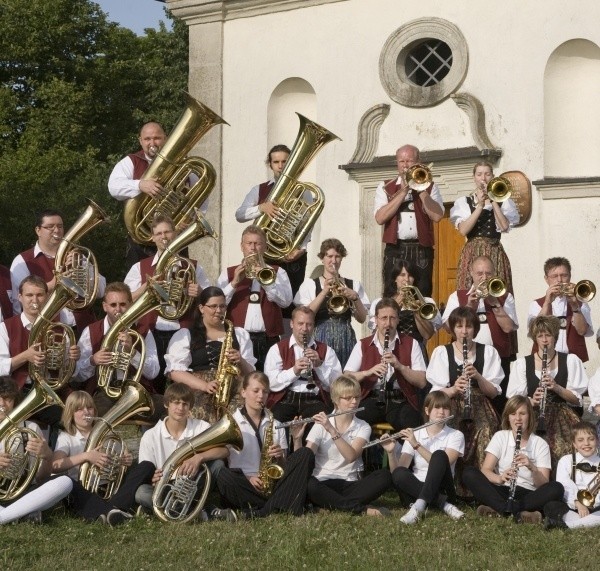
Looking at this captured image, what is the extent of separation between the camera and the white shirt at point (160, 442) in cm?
857

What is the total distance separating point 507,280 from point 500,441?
2.55 metres

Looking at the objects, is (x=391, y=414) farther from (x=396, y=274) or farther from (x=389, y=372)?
(x=396, y=274)

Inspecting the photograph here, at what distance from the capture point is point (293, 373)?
924 cm

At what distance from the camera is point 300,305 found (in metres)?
10.1

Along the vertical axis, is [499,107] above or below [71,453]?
above

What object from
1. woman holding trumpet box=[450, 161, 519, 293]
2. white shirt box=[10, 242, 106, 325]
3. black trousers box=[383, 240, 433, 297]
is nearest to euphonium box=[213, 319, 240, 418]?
white shirt box=[10, 242, 106, 325]

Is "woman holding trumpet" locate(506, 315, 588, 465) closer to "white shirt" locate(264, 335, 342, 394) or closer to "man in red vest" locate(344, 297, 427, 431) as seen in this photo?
"man in red vest" locate(344, 297, 427, 431)

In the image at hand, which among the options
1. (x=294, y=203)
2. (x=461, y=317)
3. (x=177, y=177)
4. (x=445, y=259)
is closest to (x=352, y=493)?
(x=461, y=317)

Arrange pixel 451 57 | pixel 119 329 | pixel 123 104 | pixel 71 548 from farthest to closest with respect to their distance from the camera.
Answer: pixel 123 104, pixel 451 57, pixel 119 329, pixel 71 548

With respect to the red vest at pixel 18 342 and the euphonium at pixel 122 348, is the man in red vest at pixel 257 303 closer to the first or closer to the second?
the euphonium at pixel 122 348

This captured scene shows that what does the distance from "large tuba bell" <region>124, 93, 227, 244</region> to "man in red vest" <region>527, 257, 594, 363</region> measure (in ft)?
8.90

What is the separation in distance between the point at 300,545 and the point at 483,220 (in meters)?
4.19

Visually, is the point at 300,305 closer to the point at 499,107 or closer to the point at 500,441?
the point at 500,441

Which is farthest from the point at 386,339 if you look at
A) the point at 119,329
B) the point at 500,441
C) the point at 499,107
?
the point at 499,107
